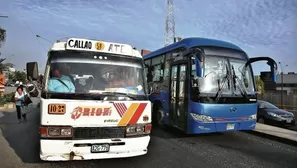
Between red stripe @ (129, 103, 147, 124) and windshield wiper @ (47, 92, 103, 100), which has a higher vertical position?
windshield wiper @ (47, 92, 103, 100)

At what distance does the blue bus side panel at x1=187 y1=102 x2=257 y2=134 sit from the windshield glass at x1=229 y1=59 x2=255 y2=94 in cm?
51

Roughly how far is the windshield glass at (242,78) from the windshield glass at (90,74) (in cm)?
347

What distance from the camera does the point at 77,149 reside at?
4375 mm

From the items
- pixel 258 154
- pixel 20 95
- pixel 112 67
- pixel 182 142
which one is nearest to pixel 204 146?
pixel 182 142

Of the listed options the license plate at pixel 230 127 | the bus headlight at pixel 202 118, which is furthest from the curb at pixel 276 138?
the bus headlight at pixel 202 118

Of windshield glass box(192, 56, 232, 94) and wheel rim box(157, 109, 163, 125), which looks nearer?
windshield glass box(192, 56, 232, 94)

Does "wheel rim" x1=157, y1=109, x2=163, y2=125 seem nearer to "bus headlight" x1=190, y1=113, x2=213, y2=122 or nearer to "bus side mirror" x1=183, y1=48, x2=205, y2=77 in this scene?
"bus headlight" x1=190, y1=113, x2=213, y2=122

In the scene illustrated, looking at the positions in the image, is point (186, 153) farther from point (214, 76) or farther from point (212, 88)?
point (214, 76)

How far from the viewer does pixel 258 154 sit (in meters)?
6.30

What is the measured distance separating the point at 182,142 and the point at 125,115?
3.13 metres

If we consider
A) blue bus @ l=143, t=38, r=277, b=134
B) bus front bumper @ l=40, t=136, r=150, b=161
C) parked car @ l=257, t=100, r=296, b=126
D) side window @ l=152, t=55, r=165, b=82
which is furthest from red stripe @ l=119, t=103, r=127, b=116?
parked car @ l=257, t=100, r=296, b=126

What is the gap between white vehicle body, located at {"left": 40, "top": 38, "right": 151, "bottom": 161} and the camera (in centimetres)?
430

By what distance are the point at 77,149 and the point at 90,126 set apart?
47 centimetres

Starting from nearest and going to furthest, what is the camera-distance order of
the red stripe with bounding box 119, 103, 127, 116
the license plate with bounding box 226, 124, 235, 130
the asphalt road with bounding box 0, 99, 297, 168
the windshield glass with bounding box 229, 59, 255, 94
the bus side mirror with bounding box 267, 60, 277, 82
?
the red stripe with bounding box 119, 103, 127, 116 < the asphalt road with bounding box 0, 99, 297, 168 < the license plate with bounding box 226, 124, 235, 130 < the windshield glass with bounding box 229, 59, 255, 94 < the bus side mirror with bounding box 267, 60, 277, 82
